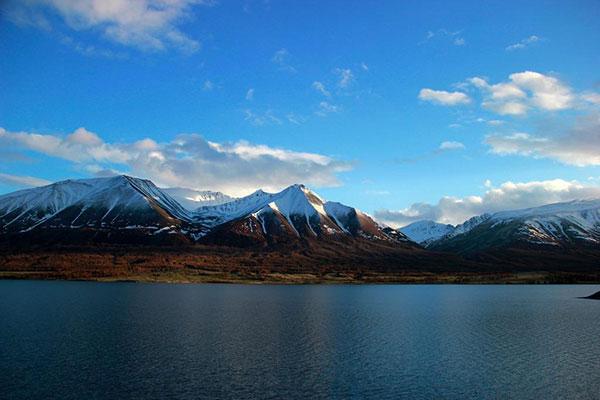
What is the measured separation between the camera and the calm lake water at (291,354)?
169ft

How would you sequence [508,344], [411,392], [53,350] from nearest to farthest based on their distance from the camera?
[411,392]
[53,350]
[508,344]

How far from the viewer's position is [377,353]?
71.6 m

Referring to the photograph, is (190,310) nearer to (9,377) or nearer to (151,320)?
(151,320)

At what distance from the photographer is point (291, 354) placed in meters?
70.0

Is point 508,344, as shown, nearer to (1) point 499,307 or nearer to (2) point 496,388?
(2) point 496,388

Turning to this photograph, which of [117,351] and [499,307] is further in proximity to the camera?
[499,307]

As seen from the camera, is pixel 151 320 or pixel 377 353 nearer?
pixel 377 353

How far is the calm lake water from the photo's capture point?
5153cm

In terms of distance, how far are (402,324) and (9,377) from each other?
2868 inches

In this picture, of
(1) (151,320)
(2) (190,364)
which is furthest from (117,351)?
(1) (151,320)

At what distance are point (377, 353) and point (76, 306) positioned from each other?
8688 cm

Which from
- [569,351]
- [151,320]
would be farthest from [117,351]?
[569,351]

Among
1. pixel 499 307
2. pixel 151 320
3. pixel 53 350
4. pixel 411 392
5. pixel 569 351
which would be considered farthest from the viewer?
pixel 499 307

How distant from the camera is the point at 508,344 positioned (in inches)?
3174
